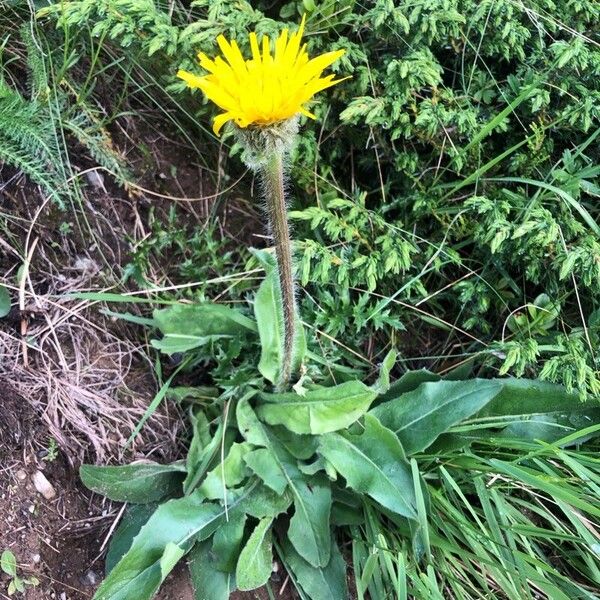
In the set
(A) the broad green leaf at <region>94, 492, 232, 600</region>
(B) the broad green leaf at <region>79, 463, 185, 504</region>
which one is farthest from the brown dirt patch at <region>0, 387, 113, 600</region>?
(A) the broad green leaf at <region>94, 492, 232, 600</region>

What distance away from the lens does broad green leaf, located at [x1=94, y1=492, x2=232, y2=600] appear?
1.65 metres

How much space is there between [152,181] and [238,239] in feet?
1.10

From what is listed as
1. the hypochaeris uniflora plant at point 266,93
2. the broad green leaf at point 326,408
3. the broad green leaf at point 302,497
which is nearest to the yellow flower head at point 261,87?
the hypochaeris uniflora plant at point 266,93

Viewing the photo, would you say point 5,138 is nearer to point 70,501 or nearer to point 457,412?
point 70,501

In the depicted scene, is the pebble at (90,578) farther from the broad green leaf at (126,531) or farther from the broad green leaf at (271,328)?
the broad green leaf at (271,328)

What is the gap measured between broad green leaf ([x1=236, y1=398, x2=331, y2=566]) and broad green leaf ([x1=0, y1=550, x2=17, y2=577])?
0.70 m

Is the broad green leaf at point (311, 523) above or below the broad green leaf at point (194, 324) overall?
below

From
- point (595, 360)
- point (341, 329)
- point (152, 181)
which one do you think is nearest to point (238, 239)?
point (152, 181)

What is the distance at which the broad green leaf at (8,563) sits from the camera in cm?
174

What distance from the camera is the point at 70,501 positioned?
6.11ft

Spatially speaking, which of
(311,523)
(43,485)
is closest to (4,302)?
(43,485)

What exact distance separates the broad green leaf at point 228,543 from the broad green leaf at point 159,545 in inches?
1.1

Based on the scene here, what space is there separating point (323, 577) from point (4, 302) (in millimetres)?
1200

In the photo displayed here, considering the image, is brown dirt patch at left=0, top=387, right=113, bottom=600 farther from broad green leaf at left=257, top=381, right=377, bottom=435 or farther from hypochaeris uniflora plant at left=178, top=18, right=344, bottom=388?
hypochaeris uniflora plant at left=178, top=18, right=344, bottom=388
